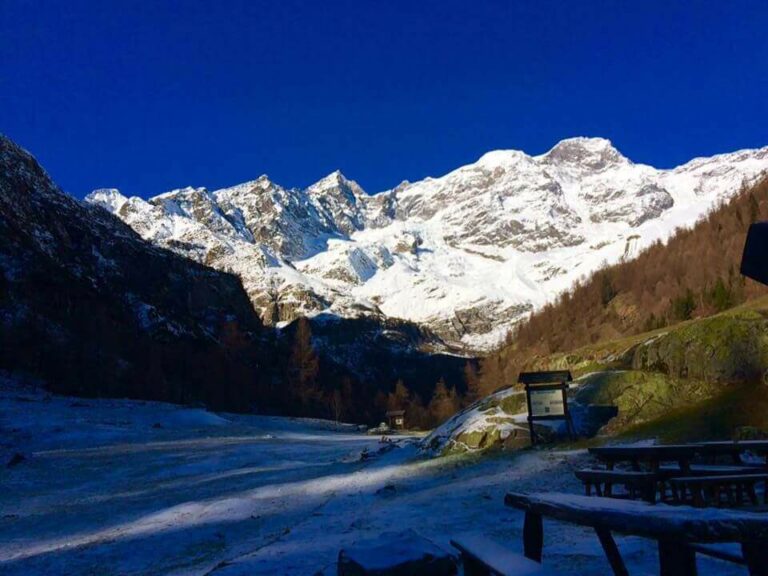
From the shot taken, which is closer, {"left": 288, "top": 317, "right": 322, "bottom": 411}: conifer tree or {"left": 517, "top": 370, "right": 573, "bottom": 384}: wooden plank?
{"left": 517, "top": 370, "right": 573, "bottom": 384}: wooden plank

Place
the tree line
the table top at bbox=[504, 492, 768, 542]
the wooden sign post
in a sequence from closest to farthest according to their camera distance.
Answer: the table top at bbox=[504, 492, 768, 542] < the wooden sign post < the tree line

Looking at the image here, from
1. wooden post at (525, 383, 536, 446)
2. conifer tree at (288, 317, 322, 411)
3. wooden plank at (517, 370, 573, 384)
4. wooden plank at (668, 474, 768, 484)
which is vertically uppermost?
conifer tree at (288, 317, 322, 411)

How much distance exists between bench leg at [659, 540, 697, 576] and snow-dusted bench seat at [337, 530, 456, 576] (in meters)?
2.89

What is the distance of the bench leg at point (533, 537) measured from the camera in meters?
6.01

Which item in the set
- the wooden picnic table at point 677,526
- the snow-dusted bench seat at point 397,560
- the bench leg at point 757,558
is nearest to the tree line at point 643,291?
the snow-dusted bench seat at point 397,560

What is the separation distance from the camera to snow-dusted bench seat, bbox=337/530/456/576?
6.33 metres

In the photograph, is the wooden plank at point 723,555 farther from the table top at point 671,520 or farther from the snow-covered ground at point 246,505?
the table top at point 671,520

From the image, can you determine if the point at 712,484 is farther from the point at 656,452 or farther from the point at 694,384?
the point at 694,384

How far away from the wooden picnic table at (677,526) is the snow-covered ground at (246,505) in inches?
127

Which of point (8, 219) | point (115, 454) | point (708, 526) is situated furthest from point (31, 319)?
point (708, 526)

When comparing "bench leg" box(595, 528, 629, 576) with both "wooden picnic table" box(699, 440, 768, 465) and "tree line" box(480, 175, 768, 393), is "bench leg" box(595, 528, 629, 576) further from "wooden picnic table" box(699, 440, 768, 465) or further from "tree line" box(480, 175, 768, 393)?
"tree line" box(480, 175, 768, 393)

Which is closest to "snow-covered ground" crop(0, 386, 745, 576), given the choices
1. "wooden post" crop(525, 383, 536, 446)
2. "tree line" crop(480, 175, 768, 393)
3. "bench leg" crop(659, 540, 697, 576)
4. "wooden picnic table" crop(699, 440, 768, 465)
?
"wooden post" crop(525, 383, 536, 446)

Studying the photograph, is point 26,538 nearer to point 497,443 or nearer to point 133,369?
point 497,443

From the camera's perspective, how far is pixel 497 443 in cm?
2209
